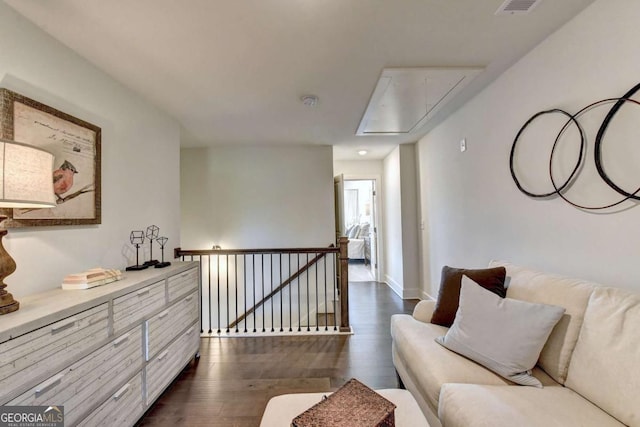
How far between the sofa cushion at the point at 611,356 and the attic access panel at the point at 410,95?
5.64ft

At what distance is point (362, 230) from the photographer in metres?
7.79

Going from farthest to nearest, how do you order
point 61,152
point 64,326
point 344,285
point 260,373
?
point 344,285 → point 260,373 → point 61,152 → point 64,326

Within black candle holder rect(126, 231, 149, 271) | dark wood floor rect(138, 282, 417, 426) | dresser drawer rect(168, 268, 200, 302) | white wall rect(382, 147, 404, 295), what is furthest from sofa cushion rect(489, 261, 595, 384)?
white wall rect(382, 147, 404, 295)

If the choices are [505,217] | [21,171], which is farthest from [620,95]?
[21,171]

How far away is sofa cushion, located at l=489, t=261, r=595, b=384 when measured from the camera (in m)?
1.28

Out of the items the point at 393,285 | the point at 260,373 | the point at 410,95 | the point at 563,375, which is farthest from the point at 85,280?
the point at 393,285

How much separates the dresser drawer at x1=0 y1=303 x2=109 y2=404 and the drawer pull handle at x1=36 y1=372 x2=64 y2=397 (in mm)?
29

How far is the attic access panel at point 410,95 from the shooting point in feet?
6.93

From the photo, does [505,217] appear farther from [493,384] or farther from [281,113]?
[281,113]

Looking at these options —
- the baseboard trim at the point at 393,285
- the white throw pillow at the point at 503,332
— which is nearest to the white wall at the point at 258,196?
the baseboard trim at the point at 393,285

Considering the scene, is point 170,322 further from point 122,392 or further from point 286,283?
point 286,283

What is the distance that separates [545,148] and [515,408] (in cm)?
156

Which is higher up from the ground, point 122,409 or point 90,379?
point 90,379

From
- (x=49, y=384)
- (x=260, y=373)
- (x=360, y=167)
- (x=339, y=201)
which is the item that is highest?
(x=360, y=167)
